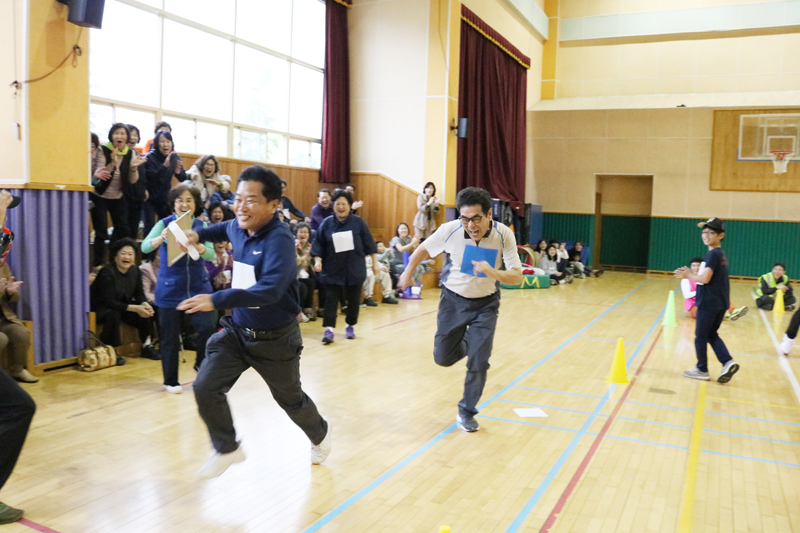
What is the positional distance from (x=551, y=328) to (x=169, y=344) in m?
5.71

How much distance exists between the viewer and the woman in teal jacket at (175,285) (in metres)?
5.26

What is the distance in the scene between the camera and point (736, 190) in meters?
18.2

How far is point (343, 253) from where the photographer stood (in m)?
7.68

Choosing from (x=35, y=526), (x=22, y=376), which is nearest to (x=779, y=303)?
(x=22, y=376)

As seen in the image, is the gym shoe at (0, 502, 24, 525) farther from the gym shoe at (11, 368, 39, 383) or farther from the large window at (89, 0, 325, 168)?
the large window at (89, 0, 325, 168)

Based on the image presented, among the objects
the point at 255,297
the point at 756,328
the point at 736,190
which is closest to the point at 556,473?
the point at 255,297

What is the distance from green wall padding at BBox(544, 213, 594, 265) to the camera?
→ 20.1 metres

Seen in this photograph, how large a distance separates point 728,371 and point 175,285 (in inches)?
204

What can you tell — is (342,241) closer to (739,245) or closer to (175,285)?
(175,285)

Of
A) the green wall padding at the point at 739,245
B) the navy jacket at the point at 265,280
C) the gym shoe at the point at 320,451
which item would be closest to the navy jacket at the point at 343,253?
the gym shoe at the point at 320,451

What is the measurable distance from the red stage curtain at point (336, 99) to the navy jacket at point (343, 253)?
6.40m

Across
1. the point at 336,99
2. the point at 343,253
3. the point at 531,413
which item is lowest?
the point at 531,413

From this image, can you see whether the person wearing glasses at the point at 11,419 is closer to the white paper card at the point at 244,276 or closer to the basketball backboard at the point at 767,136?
the white paper card at the point at 244,276

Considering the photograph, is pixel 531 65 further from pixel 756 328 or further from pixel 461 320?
pixel 461 320
